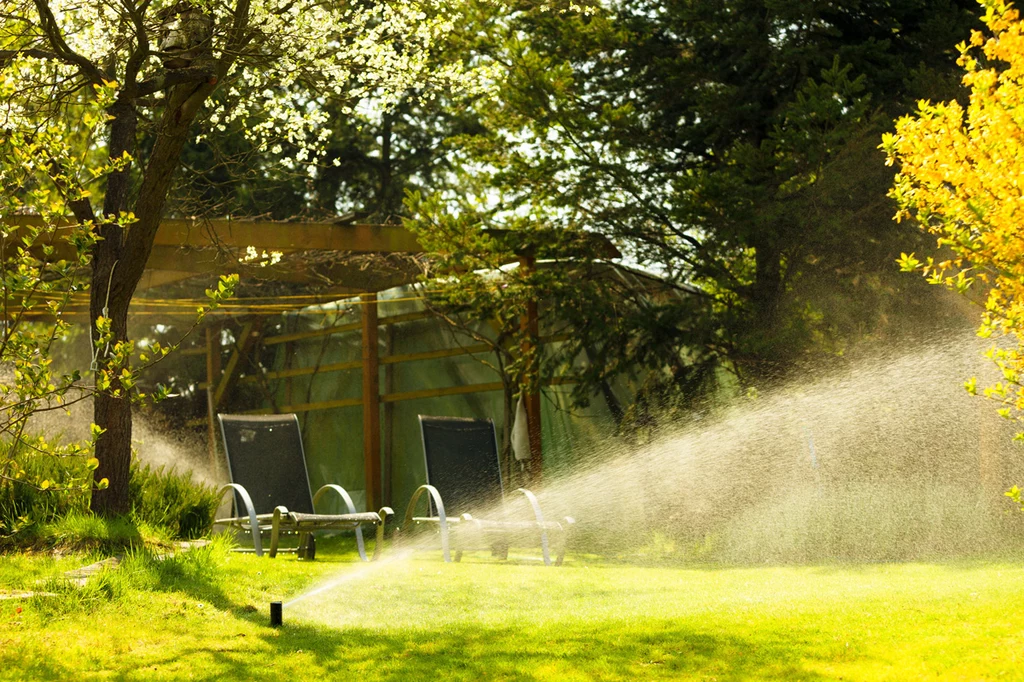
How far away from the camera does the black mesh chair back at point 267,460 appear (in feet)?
31.3

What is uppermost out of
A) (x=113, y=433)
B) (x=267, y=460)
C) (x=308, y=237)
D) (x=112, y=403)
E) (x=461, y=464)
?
(x=308, y=237)

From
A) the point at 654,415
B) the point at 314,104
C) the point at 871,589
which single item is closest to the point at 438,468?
the point at 654,415

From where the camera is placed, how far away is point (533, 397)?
1184cm

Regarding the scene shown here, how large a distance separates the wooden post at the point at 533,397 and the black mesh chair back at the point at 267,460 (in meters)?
2.66

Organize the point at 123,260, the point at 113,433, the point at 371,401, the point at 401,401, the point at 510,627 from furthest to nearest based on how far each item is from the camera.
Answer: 1. the point at 401,401
2. the point at 371,401
3. the point at 113,433
4. the point at 123,260
5. the point at 510,627

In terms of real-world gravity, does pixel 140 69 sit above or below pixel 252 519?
above

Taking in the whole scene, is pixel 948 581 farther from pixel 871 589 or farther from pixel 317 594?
pixel 317 594

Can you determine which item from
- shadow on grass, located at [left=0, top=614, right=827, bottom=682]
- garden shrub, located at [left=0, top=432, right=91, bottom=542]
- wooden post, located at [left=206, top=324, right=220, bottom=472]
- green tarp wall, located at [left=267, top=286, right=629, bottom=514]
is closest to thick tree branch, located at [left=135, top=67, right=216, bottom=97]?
garden shrub, located at [left=0, top=432, right=91, bottom=542]

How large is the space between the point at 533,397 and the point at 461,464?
6.18 ft

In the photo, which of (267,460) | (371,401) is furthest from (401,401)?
(267,460)

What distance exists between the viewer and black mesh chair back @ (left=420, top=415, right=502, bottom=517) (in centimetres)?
1003

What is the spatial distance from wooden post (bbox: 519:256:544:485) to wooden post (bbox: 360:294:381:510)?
2114 millimetres

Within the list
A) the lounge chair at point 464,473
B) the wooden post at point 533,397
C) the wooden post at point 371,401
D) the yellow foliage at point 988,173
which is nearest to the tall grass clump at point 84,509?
the lounge chair at point 464,473

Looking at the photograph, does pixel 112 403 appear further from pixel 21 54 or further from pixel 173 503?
pixel 21 54
